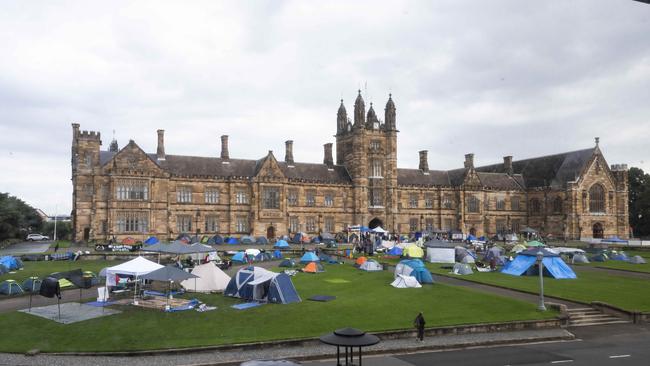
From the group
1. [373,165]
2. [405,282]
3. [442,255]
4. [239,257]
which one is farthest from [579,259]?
[373,165]

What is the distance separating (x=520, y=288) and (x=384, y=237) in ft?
119

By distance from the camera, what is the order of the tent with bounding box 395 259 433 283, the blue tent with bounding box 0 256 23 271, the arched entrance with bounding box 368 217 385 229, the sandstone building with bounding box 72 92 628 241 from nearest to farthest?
the tent with bounding box 395 259 433 283, the blue tent with bounding box 0 256 23 271, the sandstone building with bounding box 72 92 628 241, the arched entrance with bounding box 368 217 385 229

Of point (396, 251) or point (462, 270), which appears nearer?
point (462, 270)

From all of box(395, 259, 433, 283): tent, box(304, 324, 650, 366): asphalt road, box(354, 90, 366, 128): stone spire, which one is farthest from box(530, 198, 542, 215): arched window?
box(304, 324, 650, 366): asphalt road

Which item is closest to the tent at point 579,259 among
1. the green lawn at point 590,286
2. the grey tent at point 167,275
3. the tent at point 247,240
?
the green lawn at point 590,286

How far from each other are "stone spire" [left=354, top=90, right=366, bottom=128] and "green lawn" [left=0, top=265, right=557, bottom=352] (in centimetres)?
4665

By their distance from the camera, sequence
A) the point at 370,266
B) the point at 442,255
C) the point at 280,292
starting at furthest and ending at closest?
the point at 442,255, the point at 370,266, the point at 280,292

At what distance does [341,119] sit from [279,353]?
6357 centimetres

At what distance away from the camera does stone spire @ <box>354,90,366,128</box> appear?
73.7 m

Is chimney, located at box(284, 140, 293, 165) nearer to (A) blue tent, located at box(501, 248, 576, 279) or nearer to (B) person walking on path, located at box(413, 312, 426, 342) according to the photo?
(A) blue tent, located at box(501, 248, 576, 279)

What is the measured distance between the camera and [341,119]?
79.2 metres

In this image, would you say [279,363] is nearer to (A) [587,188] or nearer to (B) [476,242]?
(B) [476,242]

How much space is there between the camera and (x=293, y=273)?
3703 centimetres

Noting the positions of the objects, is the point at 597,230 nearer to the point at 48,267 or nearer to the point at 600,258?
the point at 600,258
